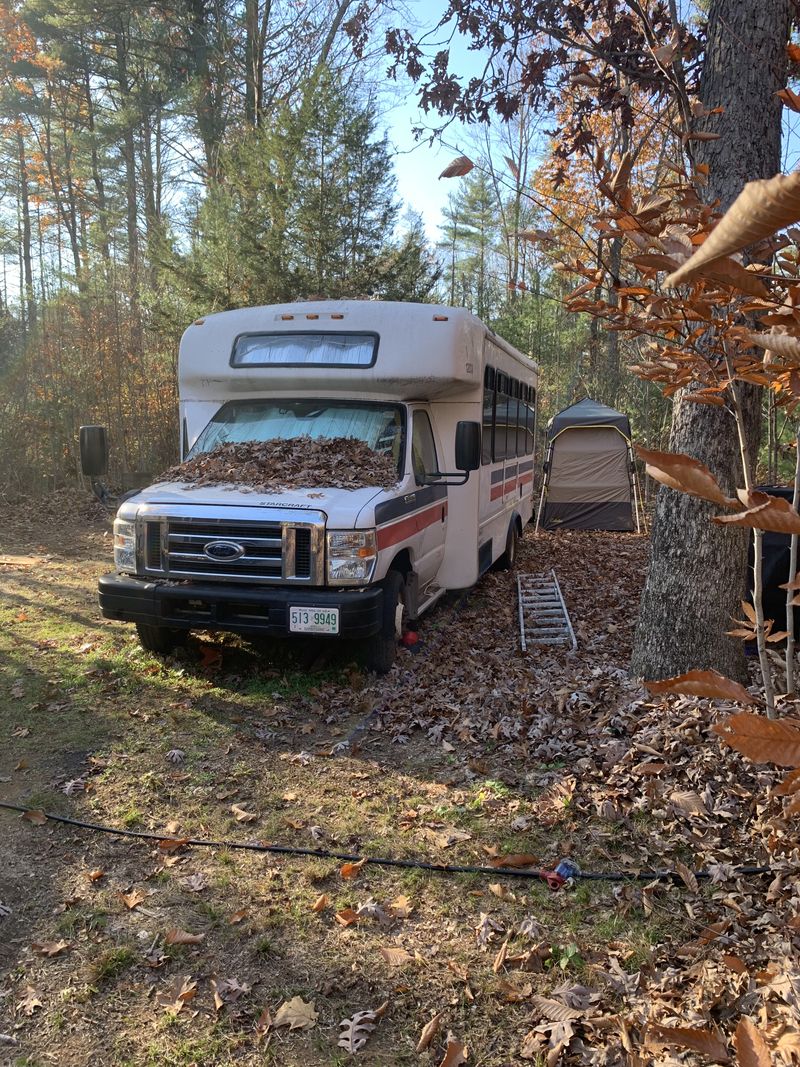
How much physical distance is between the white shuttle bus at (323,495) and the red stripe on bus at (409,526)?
2cm

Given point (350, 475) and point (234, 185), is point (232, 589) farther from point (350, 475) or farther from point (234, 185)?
point (234, 185)

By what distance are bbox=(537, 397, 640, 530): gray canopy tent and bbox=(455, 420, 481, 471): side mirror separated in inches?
370

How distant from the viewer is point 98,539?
493 inches

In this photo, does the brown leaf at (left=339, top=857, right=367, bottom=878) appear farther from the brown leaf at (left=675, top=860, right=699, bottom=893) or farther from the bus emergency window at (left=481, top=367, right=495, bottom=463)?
the bus emergency window at (left=481, top=367, right=495, bottom=463)

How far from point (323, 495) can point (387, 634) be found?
45.3 inches

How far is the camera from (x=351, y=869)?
346 centimetres

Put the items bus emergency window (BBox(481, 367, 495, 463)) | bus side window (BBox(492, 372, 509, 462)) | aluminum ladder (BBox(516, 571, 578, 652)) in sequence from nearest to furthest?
aluminum ladder (BBox(516, 571, 578, 652)) < bus emergency window (BBox(481, 367, 495, 463)) < bus side window (BBox(492, 372, 509, 462))

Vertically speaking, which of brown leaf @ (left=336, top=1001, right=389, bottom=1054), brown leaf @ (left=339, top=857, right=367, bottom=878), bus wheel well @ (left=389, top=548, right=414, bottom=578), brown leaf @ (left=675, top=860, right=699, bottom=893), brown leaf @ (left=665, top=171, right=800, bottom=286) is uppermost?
brown leaf @ (left=665, top=171, right=800, bottom=286)

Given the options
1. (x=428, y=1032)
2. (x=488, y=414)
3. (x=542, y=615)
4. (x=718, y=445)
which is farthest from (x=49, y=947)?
(x=488, y=414)

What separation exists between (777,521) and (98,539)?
1251cm

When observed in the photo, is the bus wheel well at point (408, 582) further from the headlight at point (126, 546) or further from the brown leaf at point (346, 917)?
the brown leaf at point (346, 917)

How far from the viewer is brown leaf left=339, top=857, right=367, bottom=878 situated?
345 centimetres

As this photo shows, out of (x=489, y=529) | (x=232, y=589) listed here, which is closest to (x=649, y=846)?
(x=232, y=589)

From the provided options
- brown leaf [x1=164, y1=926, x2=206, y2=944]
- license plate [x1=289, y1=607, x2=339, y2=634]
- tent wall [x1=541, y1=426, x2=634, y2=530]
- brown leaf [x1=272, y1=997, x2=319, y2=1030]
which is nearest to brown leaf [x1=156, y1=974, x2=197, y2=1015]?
brown leaf [x1=164, y1=926, x2=206, y2=944]
